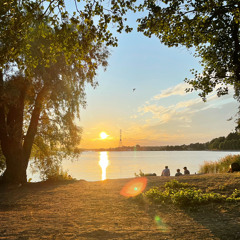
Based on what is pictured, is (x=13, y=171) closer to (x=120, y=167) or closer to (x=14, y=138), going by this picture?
(x=14, y=138)

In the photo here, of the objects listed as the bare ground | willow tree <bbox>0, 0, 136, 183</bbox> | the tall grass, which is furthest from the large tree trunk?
the tall grass

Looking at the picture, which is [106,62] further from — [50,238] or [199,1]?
[50,238]

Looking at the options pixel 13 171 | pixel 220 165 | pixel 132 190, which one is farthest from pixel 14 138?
pixel 220 165

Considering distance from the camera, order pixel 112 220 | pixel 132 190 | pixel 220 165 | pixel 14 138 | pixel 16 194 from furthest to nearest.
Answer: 1. pixel 220 165
2. pixel 14 138
3. pixel 16 194
4. pixel 132 190
5. pixel 112 220

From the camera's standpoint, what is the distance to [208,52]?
1188cm

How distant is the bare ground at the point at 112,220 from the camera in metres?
5.26

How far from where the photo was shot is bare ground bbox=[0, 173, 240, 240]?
526 centimetres

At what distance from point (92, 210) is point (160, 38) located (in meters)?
7.06

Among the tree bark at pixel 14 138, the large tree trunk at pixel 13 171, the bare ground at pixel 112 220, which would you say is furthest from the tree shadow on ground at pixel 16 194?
the tree bark at pixel 14 138

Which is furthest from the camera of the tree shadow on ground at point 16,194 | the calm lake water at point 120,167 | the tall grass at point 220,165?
the calm lake water at point 120,167

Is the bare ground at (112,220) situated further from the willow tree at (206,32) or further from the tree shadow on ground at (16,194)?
the willow tree at (206,32)

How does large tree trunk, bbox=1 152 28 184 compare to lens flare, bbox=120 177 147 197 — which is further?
large tree trunk, bbox=1 152 28 184

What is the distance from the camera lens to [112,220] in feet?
21.3

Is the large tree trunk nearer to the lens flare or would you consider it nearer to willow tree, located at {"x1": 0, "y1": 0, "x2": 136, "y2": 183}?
willow tree, located at {"x1": 0, "y1": 0, "x2": 136, "y2": 183}
